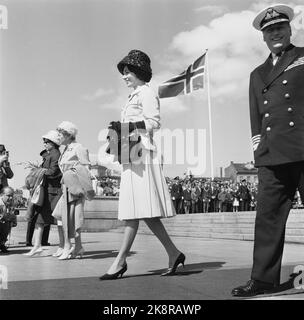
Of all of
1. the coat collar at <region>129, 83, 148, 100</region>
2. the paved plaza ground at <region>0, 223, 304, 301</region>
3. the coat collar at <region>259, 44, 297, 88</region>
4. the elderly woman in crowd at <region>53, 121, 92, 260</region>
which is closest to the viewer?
the paved plaza ground at <region>0, 223, 304, 301</region>

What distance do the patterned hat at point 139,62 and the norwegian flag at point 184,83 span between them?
18.1m

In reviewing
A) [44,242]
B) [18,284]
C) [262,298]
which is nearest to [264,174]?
[262,298]

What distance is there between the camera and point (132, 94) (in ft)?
16.0

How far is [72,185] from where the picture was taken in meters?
6.91

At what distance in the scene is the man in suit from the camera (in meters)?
3.62

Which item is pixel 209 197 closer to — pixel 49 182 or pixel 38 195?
pixel 49 182

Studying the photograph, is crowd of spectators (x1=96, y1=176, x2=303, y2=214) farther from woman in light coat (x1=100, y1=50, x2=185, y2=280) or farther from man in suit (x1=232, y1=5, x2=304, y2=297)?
man in suit (x1=232, y1=5, x2=304, y2=297)

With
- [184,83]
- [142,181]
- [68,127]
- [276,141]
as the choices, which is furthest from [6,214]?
[184,83]

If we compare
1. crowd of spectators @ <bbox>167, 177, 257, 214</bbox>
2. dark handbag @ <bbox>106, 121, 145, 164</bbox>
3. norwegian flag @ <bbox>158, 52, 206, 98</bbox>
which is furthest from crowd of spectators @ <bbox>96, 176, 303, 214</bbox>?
dark handbag @ <bbox>106, 121, 145, 164</bbox>

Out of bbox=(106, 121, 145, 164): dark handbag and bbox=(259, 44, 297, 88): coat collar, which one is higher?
bbox=(259, 44, 297, 88): coat collar

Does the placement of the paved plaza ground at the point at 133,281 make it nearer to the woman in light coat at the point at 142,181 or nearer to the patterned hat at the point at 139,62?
the woman in light coat at the point at 142,181

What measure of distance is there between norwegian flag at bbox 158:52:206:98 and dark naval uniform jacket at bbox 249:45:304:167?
19.2m

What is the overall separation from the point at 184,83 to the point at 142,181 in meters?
19.3
